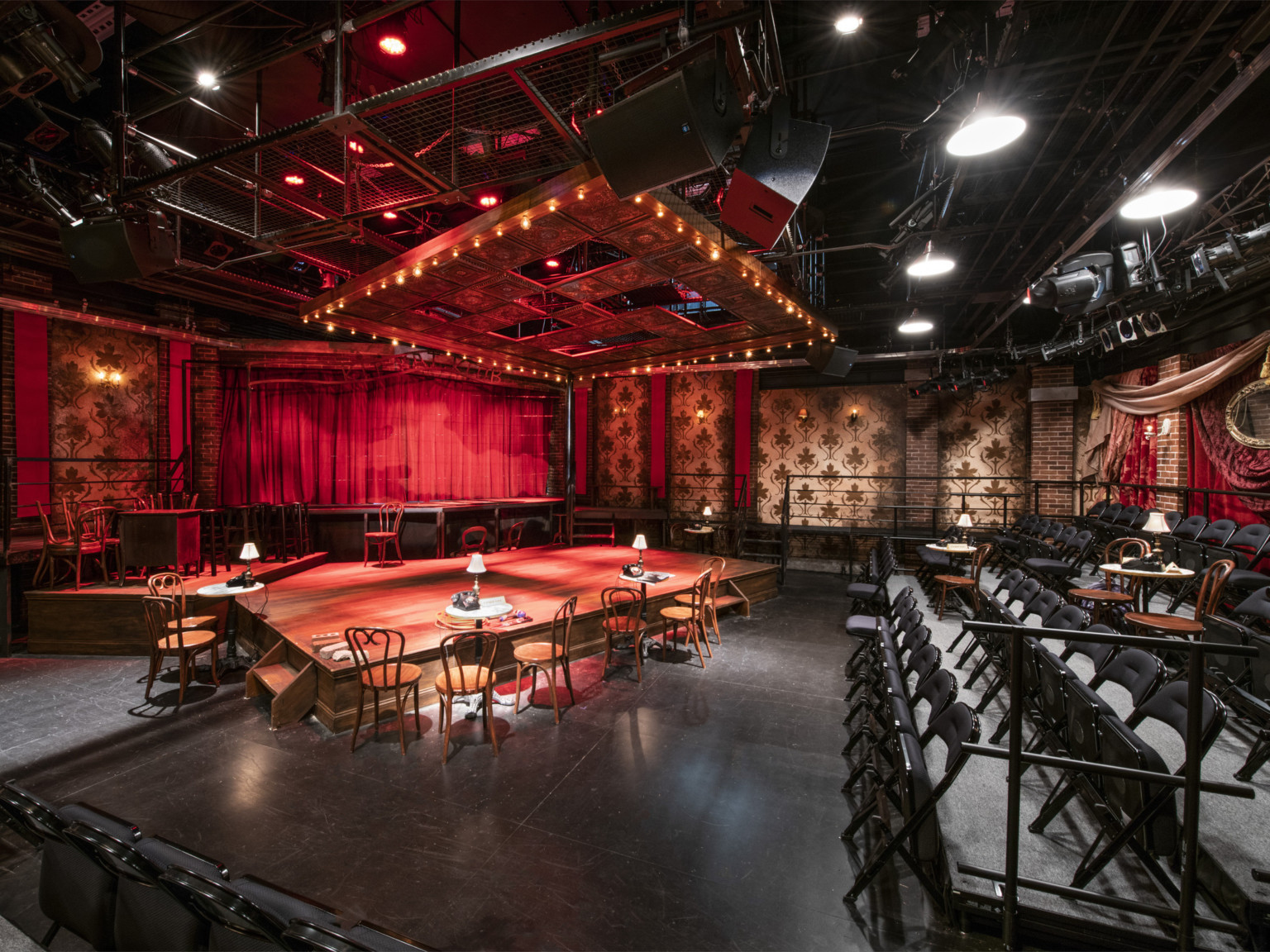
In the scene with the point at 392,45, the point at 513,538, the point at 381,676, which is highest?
the point at 392,45

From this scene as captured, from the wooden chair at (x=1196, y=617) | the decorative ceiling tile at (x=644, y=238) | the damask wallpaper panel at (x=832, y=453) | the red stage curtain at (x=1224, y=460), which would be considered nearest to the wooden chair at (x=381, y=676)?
the decorative ceiling tile at (x=644, y=238)

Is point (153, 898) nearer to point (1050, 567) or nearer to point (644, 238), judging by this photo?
point (644, 238)

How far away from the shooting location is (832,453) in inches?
403

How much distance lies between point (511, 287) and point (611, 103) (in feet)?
7.77

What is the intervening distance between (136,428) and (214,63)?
5.47m

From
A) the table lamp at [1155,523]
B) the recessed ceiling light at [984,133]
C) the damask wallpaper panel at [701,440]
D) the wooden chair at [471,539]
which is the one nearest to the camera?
the recessed ceiling light at [984,133]

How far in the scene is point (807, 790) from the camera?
3072 millimetres

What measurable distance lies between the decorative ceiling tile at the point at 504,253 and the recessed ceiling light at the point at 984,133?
10.4 feet

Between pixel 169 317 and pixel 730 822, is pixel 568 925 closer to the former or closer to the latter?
pixel 730 822

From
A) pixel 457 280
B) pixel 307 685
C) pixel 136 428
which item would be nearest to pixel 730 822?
pixel 307 685

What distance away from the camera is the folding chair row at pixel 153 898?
1.46 metres

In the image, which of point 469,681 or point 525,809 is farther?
point 469,681

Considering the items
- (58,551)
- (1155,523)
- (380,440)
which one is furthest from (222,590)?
(1155,523)

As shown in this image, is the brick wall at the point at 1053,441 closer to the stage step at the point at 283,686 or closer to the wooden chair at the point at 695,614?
the wooden chair at the point at 695,614
